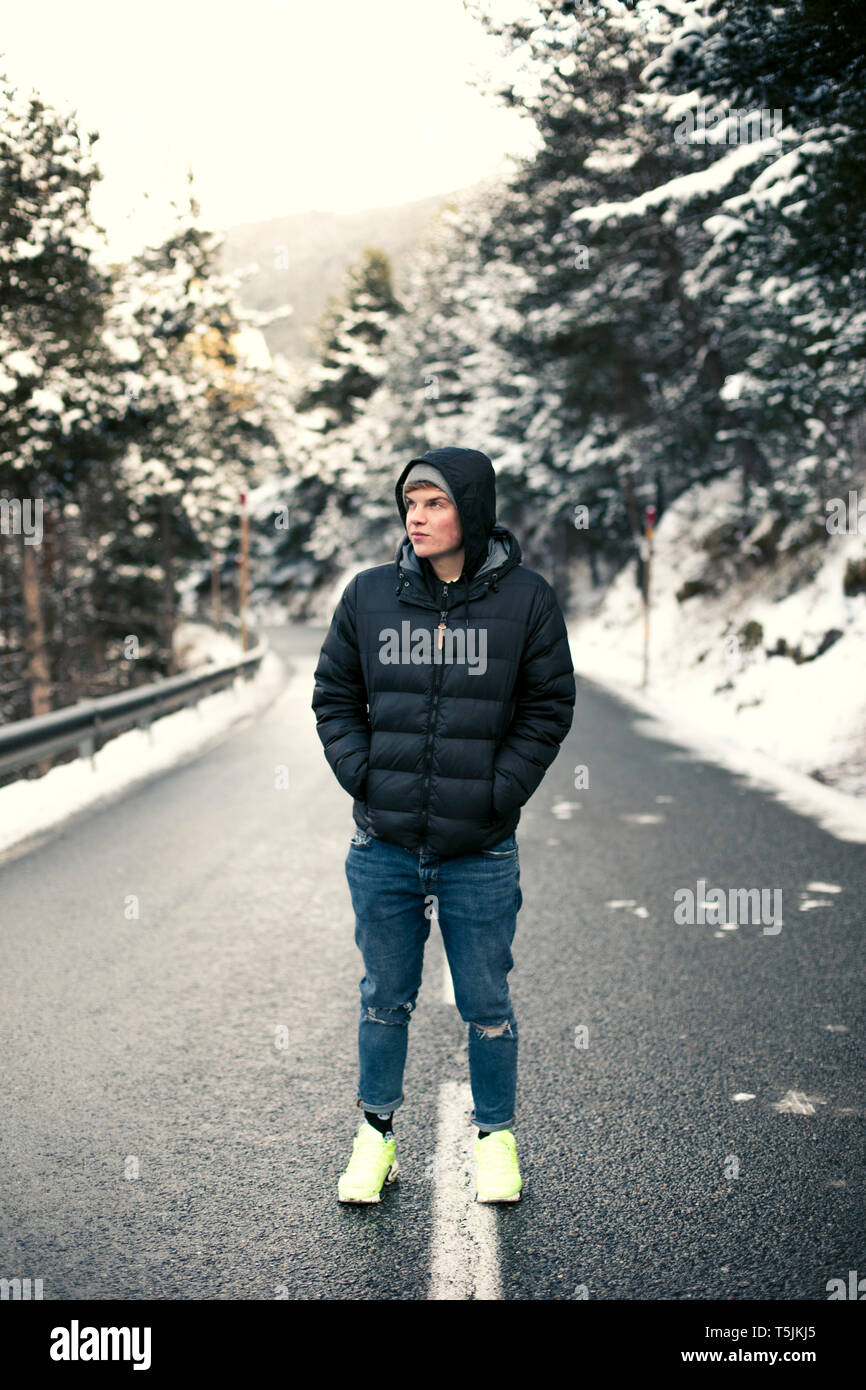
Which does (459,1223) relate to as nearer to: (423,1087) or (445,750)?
(423,1087)

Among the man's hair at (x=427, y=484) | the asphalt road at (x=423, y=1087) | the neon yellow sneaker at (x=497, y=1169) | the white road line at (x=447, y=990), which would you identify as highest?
the man's hair at (x=427, y=484)

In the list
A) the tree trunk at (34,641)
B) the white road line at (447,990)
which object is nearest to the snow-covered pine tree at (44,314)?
the tree trunk at (34,641)

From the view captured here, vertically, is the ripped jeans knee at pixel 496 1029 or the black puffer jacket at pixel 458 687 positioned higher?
the black puffer jacket at pixel 458 687

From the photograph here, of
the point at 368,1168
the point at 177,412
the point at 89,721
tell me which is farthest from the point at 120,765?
the point at 177,412

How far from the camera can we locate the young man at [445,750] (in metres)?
3.00

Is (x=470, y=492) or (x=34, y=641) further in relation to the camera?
(x=34, y=641)

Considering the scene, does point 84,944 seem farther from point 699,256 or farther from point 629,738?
point 699,256

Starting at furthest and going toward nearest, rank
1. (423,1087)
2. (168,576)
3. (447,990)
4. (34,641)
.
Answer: (168,576) → (34,641) → (447,990) → (423,1087)

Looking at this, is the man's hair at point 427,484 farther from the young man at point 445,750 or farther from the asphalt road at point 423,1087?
the asphalt road at point 423,1087

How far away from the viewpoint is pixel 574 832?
7938 millimetres

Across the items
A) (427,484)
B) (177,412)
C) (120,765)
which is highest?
(177,412)

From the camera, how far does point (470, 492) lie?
9.69 feet

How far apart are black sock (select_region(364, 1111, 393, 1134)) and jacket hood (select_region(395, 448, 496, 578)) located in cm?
167

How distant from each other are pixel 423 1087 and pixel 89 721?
7.30 metres
